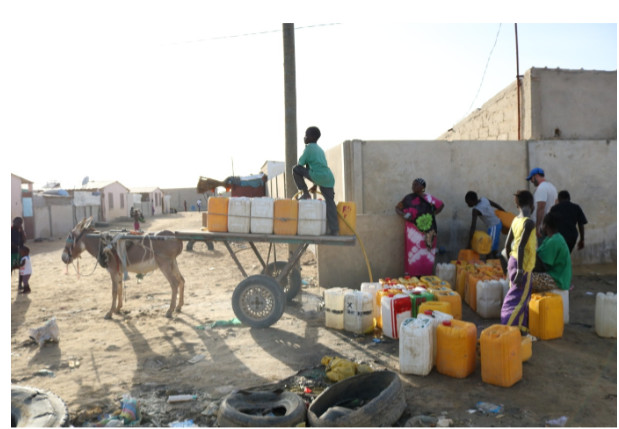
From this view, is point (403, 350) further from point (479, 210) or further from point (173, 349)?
point (479, 210)

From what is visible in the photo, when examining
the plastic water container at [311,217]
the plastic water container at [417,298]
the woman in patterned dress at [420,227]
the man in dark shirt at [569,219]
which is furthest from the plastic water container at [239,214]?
the man in dark shirt at [569,219]

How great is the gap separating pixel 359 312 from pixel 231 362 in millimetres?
1856

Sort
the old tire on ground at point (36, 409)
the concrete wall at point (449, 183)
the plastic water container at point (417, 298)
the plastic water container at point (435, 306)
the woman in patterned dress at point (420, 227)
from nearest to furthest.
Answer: the old tire on ground at point (36, 409) < the plastic water container at point (435, 306) < the plastic water container at point (417, 298) < the woman in patterned dress at point (420, 227) < the concrete wall at point (449, 183)

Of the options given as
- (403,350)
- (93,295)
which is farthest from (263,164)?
(403,350)

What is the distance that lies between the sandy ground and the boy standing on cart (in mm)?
1620

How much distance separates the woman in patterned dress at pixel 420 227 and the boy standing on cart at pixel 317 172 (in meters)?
2.43

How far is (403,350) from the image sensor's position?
4719mm

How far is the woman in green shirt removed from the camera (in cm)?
601

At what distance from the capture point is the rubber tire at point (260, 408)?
11.4 feet

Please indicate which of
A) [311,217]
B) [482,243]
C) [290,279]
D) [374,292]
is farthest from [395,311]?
[482,243]

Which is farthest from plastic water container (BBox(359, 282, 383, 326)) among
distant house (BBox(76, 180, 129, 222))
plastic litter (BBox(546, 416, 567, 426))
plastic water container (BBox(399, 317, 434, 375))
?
distant house (BBox(76, 180, 129, 222))

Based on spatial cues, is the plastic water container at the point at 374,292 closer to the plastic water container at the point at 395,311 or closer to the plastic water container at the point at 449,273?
the plastic water container at the point at 395,311

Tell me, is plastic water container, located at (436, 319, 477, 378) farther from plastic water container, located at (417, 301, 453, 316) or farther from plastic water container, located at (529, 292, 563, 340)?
plastic water container, located at (529, 292, 563, 340)

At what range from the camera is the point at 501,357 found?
4344 millimetres
